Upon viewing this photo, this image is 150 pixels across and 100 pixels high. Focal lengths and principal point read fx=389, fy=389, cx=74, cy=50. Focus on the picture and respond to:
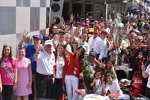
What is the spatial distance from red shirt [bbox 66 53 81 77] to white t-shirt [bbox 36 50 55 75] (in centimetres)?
43

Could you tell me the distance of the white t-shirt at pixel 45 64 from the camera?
7609 mm

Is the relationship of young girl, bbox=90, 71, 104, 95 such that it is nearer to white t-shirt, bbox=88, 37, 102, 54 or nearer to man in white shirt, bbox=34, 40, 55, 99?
man in white shirt, bbox=34, 40, 55, 99

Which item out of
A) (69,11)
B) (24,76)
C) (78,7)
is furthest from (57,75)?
(78,7)

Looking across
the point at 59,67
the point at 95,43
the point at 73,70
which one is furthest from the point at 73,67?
the point at 95,43

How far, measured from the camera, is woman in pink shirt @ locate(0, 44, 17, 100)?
6.80 meters

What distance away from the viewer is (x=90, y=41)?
1092 centimetres

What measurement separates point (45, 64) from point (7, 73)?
0.99m

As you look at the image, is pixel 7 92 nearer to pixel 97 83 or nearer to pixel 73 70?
pixel 73 70

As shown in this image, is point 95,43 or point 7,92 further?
point 95,43

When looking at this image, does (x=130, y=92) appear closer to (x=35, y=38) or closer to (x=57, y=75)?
(x=57, y=75)

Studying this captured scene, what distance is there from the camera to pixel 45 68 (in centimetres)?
770

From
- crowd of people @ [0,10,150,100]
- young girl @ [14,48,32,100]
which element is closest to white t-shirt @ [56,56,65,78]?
crowd of people @ [0,10,150,100]

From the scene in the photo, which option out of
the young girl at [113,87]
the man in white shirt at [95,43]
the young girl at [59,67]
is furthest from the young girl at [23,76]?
the man in white shirt at [95,43]

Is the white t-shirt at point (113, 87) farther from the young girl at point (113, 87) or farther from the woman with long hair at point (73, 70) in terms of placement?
the woman with long hair at point (73, 70)
